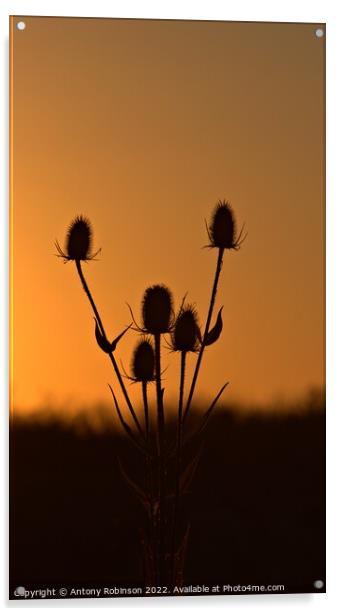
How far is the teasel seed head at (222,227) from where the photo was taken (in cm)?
145

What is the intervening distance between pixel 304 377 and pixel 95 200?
43 centimetres

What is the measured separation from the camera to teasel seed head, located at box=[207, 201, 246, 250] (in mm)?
1447

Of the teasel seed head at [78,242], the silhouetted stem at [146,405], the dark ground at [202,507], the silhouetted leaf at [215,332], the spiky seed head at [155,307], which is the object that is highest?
the teasel seed head at [78,242]

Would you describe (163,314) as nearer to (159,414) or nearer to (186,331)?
(186,331)

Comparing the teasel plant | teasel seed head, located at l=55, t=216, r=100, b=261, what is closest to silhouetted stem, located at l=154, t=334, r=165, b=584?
the teasel plant

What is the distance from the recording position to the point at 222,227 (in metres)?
1.45

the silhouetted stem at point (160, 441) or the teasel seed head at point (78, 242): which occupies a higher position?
the teasel seed head at point (78, 242)

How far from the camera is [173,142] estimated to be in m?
1.45

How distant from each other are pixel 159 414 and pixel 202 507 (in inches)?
6.2

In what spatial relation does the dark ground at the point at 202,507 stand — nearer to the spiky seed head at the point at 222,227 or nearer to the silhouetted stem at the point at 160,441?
the silhouetted stem at the point at 160,441

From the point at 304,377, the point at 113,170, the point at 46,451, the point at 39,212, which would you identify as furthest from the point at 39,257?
the point at 304,377

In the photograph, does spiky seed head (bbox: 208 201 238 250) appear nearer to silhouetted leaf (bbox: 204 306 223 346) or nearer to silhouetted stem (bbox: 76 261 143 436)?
silhouetted leaf (bbox: 204 306 223 346)
